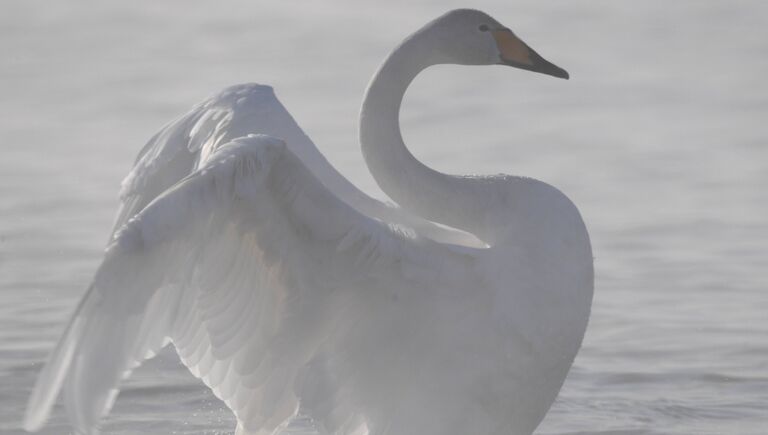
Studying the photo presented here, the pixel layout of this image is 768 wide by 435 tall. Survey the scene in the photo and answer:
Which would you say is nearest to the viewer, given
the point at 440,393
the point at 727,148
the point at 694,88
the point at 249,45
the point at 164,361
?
the point at 440,393

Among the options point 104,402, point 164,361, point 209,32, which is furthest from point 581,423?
point 209,32

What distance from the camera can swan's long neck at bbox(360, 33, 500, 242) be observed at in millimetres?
6551

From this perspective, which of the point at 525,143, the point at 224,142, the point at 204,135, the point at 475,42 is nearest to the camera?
the point at 475,42

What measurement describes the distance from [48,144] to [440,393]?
6746 millimetres

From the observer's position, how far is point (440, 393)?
20.9ft

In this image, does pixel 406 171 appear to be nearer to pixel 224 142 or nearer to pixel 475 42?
pixel 475 42

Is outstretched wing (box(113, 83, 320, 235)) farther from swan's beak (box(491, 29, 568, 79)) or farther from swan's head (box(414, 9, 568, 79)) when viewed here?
→ swan's beak (box(491, 29, 568, 79))

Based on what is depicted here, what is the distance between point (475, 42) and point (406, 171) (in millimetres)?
652

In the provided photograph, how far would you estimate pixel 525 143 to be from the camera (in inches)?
473

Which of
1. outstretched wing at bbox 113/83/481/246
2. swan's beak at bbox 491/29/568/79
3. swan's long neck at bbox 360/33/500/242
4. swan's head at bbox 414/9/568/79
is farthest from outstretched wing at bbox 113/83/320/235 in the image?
swan's beak at bbox 491/29/568/79

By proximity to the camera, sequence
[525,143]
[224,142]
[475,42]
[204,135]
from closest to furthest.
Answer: [475,42] < [224,142] < [204,135] < [525,143]

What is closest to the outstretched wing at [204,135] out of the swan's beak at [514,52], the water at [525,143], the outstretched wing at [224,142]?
the outstretched wing at [224,142]

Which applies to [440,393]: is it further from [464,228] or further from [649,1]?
[649,1]

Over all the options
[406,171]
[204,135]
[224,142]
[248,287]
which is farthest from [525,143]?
[248,287]
